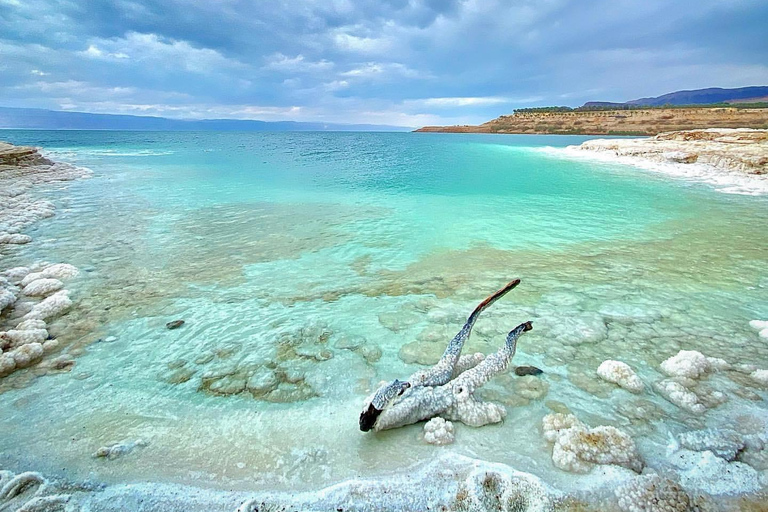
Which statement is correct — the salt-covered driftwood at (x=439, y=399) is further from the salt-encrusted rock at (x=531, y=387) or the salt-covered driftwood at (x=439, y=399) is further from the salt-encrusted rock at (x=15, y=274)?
the salt-encrusted rock at (x=15, y=274)

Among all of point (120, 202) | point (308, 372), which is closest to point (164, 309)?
point (308, 372)

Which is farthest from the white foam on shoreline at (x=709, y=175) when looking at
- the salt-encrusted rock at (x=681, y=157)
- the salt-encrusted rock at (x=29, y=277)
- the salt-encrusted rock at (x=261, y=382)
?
the salt-encrusted rock at (x=29, y=277)

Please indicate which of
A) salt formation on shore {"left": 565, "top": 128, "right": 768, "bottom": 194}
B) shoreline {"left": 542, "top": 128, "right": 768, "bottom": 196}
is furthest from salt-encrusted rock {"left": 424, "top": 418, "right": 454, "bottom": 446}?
→ salt formation on shore {"left": 565, "top": 128, "right": 768, "bottom": 194}

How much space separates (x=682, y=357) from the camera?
5238mm

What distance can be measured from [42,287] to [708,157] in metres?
40.7

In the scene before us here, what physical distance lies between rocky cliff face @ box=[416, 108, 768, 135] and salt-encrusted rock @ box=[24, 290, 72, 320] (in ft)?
306

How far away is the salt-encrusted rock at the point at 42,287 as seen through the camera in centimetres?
730

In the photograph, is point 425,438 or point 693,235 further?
point 693,235

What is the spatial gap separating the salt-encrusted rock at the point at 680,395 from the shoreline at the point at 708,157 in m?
21.6

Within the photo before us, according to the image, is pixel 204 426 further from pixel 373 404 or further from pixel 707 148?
pixel 707 148

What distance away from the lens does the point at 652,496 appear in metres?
3.20

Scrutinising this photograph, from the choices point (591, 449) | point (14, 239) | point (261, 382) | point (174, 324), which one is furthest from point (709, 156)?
point (14, 239)

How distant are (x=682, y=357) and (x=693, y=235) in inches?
370

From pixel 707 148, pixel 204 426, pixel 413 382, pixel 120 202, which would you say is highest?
pixel 707 148
